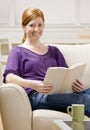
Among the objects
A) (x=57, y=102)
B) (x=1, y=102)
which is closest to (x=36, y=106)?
(x=57, y=102)

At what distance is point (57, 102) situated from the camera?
218 centimetres

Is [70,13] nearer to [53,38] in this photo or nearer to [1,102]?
[53,38]

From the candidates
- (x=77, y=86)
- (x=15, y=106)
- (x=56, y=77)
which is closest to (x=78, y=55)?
(x=77, y=86)

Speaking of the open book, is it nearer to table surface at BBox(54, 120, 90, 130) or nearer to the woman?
the woman

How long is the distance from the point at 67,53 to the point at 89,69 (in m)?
0.22

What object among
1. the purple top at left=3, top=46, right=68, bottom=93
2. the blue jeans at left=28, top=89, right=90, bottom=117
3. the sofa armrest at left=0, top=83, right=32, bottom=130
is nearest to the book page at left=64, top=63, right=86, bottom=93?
the blue jeans at left=28, top=89, right=90, bottom=117

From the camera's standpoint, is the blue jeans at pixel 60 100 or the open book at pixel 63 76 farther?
the blue jeans at pixel 60 100

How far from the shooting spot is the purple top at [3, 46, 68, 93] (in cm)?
238

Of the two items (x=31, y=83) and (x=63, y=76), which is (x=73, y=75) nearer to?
(x=63, y=76)

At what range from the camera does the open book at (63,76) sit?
207 centimetres

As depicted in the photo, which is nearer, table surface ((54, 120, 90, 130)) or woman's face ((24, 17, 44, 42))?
table surface ((54, 120, 90, 130))

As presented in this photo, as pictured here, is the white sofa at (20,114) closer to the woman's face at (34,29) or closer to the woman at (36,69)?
the woman at (36,69)

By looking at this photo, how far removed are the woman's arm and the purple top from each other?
70 mm

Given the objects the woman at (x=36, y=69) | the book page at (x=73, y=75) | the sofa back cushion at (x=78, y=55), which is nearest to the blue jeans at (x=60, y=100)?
the woman at (x=36, y=69)
